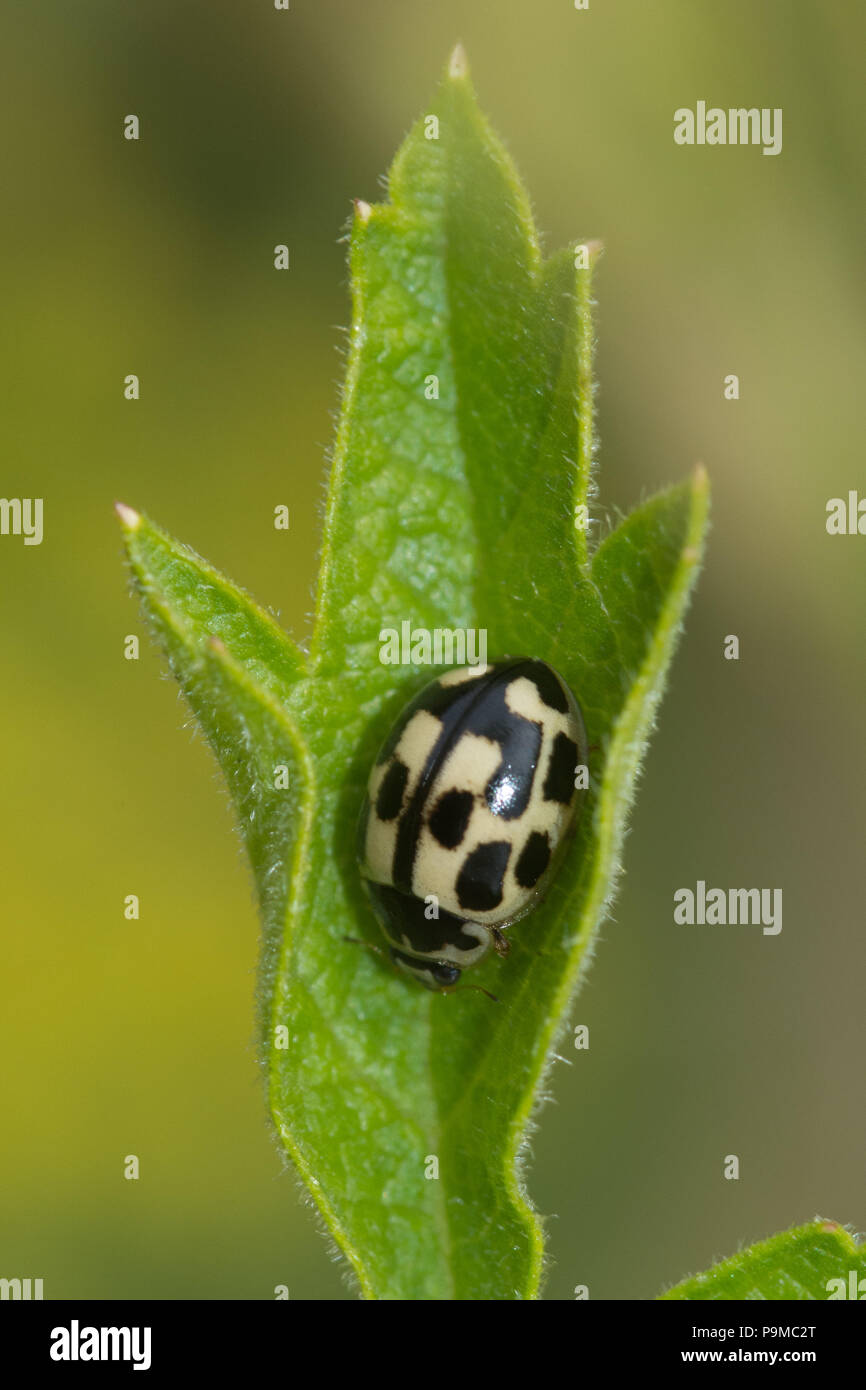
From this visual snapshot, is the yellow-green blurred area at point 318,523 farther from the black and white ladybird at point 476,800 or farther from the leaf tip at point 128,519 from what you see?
the leaf tip at point 128,519

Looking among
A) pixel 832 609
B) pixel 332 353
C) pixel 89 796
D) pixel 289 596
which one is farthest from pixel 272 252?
pixel 832 609

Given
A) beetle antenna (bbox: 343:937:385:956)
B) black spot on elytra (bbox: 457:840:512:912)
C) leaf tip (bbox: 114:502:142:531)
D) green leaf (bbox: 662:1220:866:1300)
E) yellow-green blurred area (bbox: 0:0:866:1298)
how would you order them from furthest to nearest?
1. yellow-green blurred area (bbox: 0:0:866:1298)
2. black spot on elytra (bbox: 457:840:512:912)
3. beetle antenna (bbox: 343:937:385:956)
4. green leaf (bbox: 662:1220:866:1300)
5. leaf tip (bbox: 114:502:142:531)

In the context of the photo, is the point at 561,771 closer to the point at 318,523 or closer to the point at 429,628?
the point at 429,628

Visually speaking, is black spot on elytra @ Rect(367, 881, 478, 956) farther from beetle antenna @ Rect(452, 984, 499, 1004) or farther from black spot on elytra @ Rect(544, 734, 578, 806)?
black spot on elytra @ Rect(544, 734, 578, 806)

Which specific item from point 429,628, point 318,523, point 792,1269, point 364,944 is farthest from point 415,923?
point 318,523

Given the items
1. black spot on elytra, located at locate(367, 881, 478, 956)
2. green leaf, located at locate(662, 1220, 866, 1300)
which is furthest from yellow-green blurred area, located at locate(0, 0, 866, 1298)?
green leaf, located at locate(662, 1220, 866, 1300)

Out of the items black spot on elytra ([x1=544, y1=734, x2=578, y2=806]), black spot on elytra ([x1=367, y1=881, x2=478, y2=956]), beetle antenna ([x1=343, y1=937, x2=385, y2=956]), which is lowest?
beetle antenna ([x1=343, y1=937, x2=385, y2=956])
